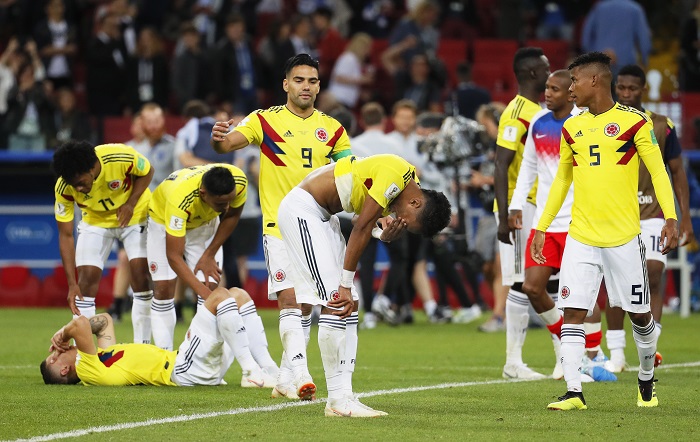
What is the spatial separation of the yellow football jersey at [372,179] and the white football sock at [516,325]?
283 centimetres

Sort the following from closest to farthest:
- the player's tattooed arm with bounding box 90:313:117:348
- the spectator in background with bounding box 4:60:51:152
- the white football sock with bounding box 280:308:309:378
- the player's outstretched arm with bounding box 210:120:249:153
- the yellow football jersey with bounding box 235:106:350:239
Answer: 1. the white football sock with bounding box 280:308:309:378
2. the player's outstretched arm with bounding box 210:120:249:153
3. the yellow football jersey with bounding box 235:106:350:239
4. the player's tattooed arm with bounding box 90:313:117:348
5. the spectator in background with bounding box 4:60:51:152

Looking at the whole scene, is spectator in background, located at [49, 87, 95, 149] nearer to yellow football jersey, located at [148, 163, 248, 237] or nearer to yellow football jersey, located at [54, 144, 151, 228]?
yellow football jersey, located at [54, 144, 151, 228]

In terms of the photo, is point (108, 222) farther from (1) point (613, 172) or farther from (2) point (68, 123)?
(2) point (68, 123)

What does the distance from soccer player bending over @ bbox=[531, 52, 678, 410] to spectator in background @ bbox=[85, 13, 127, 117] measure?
1362cm

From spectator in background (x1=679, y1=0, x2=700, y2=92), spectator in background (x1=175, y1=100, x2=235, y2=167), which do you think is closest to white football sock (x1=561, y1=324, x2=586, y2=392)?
spectator in background (x1=175, y1=100, x2=235, y2=167)

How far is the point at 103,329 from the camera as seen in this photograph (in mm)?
9930

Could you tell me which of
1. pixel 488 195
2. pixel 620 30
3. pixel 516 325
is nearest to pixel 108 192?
pixel 516 325

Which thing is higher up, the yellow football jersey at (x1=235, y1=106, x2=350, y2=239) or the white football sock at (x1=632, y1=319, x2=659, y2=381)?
the yellow football jersey at (x1=235, y1=106, x2=350, y2=239)

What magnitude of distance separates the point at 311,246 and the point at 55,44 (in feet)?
48.0

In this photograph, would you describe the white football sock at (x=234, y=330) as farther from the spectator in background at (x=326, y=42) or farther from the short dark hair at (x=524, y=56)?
the spectator in background at (x=326, y=42)

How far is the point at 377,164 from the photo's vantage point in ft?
25.1

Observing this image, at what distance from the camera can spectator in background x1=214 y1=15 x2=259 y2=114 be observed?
66.9ft

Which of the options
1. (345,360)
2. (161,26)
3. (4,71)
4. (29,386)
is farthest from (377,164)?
(161,26)

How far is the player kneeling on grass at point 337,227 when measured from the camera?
7539 mm
